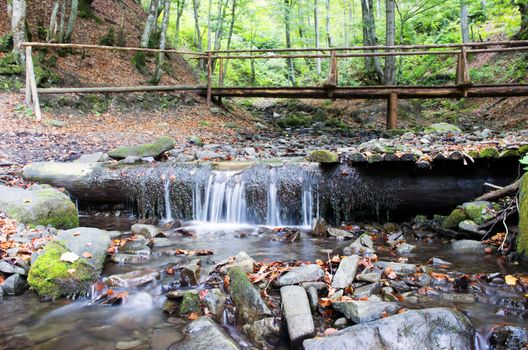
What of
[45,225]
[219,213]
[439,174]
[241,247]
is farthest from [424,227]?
[45,225]

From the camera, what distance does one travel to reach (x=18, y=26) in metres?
11.7

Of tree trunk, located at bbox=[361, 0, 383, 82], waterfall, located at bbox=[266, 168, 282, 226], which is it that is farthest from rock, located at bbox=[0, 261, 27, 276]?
tree trunk, located at bbox=[361, 0, 383, 82]

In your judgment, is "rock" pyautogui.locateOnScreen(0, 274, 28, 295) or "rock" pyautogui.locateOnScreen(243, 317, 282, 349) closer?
"rock" pyautogui.locateOnScreen(243, 317, 282, 349)

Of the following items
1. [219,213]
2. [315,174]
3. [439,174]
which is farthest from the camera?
[219,213]

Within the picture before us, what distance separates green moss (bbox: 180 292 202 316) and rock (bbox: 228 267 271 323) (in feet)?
1.05

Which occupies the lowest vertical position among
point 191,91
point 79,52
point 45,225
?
point 45,225

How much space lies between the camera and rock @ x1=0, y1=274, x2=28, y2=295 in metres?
4.00

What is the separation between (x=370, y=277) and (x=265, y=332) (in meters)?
1.32

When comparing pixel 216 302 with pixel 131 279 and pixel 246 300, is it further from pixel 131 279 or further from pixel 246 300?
pixel 131 279

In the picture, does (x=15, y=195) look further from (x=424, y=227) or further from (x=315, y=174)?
(x=424, y=227)

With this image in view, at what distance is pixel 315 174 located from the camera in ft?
22.9

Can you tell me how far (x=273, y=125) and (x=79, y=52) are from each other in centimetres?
757

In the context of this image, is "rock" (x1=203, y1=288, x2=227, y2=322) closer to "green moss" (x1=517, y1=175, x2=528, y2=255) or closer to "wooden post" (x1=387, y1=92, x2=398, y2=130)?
"green moss" (x1=517, y1=175, x2=528, y2=255)

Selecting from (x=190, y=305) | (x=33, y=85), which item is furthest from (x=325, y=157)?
(x=33, y=85)
